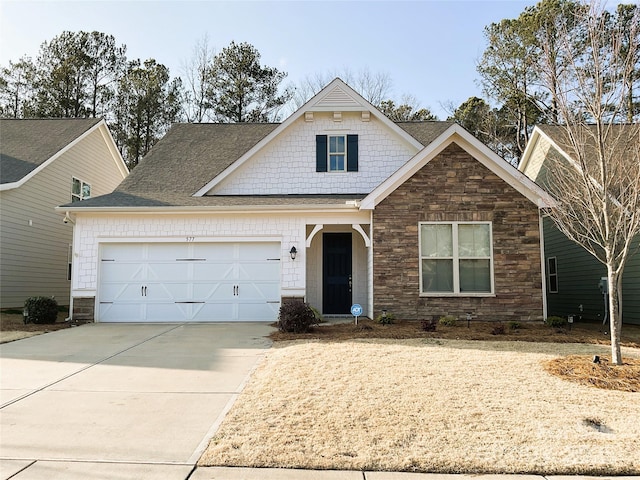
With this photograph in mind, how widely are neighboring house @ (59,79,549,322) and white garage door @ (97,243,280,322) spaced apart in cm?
3

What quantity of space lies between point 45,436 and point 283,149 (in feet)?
36.0

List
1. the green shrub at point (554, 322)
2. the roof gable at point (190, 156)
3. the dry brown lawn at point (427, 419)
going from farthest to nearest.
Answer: the roof gable at point (190, 156), the green shrub at point (554, 322), the dry brown lawn at point (427, 419)

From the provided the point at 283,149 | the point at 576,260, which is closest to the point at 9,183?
the point at 283,149

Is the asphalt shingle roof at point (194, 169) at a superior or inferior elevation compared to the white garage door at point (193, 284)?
superior

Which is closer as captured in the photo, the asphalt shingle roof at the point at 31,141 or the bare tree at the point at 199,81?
the asphalt shingle roof at the point at 31,141

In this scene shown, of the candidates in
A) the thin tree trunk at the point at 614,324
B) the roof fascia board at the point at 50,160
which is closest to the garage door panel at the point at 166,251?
the roof fascia board at the point at 50,160

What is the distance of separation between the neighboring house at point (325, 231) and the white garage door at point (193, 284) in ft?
0.09

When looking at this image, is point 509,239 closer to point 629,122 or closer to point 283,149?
point 629,122

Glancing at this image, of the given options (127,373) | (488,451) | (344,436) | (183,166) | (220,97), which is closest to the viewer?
(488,451)

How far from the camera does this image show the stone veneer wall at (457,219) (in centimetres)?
1198

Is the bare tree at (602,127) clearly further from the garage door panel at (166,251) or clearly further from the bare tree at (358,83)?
the bare tree at (358,83)

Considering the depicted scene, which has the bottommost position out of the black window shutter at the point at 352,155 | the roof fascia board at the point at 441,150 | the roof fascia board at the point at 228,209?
the roof fascia board at the point at 228,209

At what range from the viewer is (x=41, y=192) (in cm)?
1673

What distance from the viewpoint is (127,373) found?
7.43 metres
